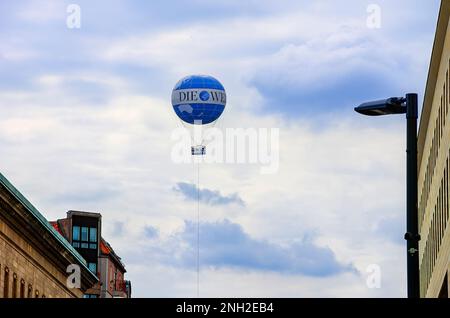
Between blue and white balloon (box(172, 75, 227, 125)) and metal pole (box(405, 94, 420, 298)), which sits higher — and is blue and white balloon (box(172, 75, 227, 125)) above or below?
above

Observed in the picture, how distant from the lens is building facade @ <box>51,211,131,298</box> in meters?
164

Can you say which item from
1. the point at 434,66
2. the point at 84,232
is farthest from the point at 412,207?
the point at 84,232

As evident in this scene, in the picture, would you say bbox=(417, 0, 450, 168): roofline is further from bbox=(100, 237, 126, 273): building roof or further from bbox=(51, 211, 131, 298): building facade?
bbox=(100, 237, 126, 273): building roof

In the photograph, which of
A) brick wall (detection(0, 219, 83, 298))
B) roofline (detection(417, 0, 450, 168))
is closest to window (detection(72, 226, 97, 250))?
roofline (detection(417, 0, 450, 168))

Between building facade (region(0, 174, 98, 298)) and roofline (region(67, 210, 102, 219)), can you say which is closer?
building facade (region(0, 174, 98, 298))

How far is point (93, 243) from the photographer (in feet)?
545

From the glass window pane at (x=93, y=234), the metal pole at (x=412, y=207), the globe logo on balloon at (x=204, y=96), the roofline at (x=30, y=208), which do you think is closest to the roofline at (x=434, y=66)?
the globe logo on balloon at (x=204, y=96)

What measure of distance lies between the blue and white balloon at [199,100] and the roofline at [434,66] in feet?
47.2

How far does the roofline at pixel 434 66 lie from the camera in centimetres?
6818

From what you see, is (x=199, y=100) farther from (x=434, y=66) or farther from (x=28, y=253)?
(x=28, y=253)

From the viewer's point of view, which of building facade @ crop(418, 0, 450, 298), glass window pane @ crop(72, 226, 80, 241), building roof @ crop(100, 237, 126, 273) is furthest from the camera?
building roof @ crop(100, 237, 126, 273)

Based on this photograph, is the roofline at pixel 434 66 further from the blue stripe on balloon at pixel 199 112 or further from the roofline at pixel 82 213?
the roofline at pixel 82 213

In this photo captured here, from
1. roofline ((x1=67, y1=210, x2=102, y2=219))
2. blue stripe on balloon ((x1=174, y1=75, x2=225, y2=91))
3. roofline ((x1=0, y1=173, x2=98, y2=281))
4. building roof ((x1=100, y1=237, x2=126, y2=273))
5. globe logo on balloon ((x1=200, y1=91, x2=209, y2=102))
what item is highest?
roofline ((x1=67, y1=210, x2=102, y2=219))
